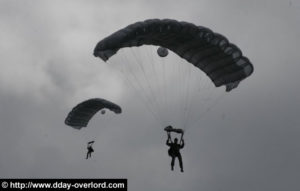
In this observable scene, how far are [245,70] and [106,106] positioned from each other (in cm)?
1454

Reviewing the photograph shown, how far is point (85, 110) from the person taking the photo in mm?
42781

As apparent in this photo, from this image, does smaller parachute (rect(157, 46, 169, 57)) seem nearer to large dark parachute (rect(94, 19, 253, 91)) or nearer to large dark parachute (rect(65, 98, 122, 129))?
large dark parachute (rect(94, 19, 253, 91))

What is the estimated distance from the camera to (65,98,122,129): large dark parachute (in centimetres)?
4147

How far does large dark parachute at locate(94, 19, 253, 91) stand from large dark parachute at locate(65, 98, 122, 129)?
456 inches

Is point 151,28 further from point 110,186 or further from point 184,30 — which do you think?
point 110,186

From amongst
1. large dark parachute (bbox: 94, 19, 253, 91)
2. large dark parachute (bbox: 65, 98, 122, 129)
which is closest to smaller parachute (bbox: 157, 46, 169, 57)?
large dark parachute (bbox: 94, 19, 253, 91)

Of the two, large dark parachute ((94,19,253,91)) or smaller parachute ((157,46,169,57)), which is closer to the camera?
large dark parachute ((94,19,253,91))

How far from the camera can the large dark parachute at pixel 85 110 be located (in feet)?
136

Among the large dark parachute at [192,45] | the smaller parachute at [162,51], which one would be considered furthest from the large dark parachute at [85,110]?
the large dark parachute at [192,45]

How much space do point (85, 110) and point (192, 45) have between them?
14704 mm

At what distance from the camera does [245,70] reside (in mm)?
30016

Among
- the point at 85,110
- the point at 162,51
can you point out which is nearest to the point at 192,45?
the point at 162,51

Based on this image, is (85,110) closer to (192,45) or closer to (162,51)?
(162,51)

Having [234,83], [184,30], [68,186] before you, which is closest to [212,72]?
[234,83]
